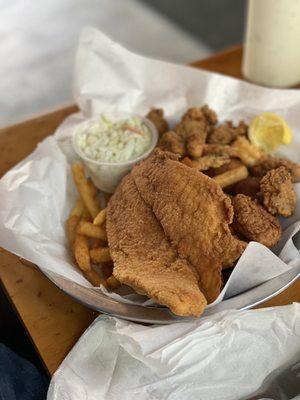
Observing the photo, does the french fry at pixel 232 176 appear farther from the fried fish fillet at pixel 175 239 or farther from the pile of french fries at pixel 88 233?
the pile of french fries at pixel 88 233

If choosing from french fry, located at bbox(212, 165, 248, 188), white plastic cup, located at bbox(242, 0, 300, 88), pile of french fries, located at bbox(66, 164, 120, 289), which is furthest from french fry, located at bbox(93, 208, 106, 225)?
white plastic cup, located at bbox(242, 0, 300, 88)

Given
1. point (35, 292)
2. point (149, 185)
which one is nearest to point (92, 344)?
point (35, 292)

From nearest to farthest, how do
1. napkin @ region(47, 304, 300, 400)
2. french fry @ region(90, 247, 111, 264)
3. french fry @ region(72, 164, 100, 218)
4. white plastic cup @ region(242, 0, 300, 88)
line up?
napkin @ region(47, 304, 300, 400)
french fry @ region(90, 247, 111, 264)
french fry @ region(72, 164, 100, 218)
white plastic cup @ region(242, 0, 300, 88)

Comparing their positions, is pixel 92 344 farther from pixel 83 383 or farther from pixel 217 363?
pixel 217 363

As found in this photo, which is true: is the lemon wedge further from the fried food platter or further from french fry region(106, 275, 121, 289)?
french fry region(106, 275, 121, 289)

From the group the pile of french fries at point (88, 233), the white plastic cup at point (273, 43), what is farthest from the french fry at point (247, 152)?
the white plastic cup at point (273, 43)
